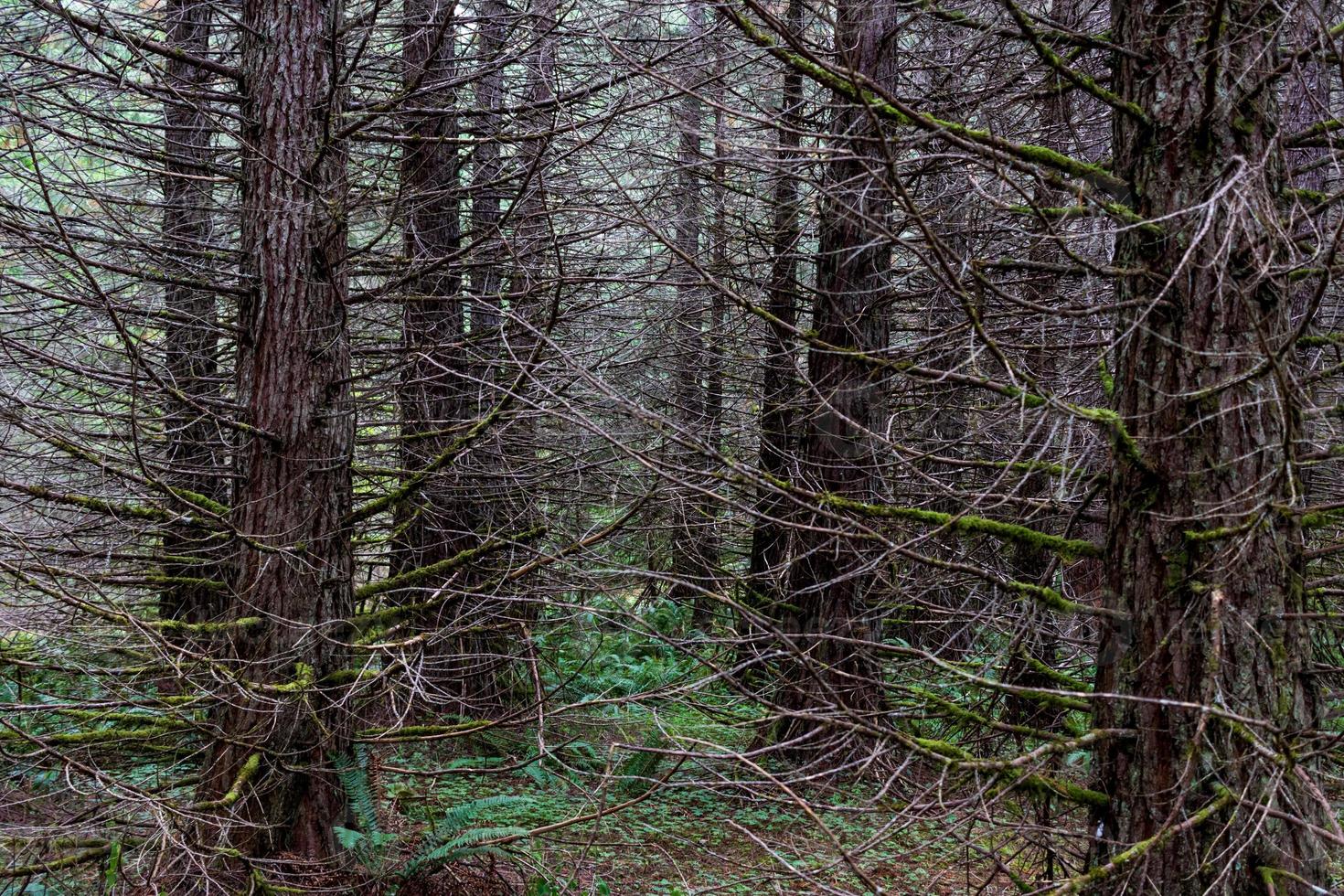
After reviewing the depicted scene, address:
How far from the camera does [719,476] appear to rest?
3242 mm

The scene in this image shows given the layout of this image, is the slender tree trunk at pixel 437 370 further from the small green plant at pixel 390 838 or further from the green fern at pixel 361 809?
the green fern at pixel 361 809

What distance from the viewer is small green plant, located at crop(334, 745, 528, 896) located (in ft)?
17.9

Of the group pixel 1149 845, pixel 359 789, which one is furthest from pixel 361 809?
pixel 1149 845

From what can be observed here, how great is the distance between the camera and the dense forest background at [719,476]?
305cm

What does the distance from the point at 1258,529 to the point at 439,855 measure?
4.45m

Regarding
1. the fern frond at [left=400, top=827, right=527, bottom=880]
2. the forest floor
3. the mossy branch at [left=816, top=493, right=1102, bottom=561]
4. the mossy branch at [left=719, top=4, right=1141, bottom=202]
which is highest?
the mossy branch at [left=719, top=4, right=1141, bottom=202]

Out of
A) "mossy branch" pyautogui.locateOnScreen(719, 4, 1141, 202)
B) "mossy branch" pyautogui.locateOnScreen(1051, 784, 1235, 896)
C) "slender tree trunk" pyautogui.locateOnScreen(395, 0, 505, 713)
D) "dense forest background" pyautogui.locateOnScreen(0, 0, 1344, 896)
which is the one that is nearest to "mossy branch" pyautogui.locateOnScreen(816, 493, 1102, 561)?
Result: "dense forest background" pyautogui.locateOnScreen(0, 0, 1344, 896)

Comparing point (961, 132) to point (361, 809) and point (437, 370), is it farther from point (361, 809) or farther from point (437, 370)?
point (437, 370)

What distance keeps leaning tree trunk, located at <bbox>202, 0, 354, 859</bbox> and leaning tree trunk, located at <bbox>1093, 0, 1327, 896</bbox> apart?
3.80 metres

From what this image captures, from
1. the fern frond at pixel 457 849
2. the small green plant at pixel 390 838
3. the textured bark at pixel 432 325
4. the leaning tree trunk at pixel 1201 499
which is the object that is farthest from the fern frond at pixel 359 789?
the leaning tree trunk at pixel 1201 499

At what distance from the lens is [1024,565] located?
9.15 meters

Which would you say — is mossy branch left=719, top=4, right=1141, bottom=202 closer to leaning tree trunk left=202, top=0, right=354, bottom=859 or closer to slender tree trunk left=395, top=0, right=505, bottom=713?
leaning tree trunk left=202, top=0, right=354, bottom=859

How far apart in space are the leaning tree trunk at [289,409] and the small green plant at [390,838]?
14 centimetres

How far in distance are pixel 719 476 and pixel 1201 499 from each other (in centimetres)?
152
